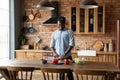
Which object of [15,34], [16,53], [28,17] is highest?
[28,17]

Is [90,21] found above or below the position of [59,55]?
above

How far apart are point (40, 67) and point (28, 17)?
3735mm

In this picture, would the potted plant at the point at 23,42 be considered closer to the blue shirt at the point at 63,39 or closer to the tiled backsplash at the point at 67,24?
the tiled backsplash at the point at 67,24

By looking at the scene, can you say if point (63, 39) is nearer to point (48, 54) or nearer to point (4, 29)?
point (48, 54)

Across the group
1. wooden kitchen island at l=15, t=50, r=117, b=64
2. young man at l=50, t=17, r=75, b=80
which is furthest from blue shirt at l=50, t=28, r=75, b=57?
wooden kitchen island at l=15, t=50, r=117, b=64

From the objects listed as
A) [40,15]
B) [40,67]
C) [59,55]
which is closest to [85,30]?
[40,15]

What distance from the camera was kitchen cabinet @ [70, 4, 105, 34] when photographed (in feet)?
22.9

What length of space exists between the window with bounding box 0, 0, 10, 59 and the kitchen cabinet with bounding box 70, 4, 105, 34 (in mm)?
1890

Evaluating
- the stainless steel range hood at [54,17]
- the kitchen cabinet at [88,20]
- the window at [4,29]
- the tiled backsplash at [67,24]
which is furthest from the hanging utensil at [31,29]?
the kitchen cabinet at [88,20]

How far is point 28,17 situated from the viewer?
762 cm

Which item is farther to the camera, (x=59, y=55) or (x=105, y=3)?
(x=105, y=3)

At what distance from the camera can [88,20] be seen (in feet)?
23.1

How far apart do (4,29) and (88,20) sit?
242cm

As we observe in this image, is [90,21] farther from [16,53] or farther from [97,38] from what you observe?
[16,53]
